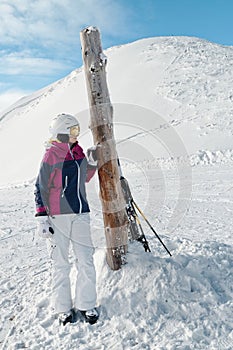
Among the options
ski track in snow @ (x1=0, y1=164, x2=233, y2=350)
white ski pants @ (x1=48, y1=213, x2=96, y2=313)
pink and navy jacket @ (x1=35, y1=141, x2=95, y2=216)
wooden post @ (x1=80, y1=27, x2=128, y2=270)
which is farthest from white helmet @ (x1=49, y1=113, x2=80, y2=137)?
ski track in snow @ (x1=0, y1=164, x2=233, y2=350)

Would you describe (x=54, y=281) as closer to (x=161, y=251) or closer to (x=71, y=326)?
(x=71, y=326)

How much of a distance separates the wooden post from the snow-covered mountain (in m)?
8.29

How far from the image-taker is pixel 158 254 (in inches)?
189

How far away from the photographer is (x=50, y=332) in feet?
12.7

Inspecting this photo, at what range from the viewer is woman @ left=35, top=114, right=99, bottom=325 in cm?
391

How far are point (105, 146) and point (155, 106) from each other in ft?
80.3

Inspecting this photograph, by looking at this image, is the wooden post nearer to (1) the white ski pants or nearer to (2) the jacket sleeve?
(1) the white ski pants

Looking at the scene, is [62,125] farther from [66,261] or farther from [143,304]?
[143,304]

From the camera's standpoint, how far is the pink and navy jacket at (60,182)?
12.7 feet

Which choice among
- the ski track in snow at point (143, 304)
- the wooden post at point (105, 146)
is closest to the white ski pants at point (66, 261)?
the ski track in snow at point (143, 304)

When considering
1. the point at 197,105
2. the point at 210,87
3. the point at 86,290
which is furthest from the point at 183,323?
the point at 210,87

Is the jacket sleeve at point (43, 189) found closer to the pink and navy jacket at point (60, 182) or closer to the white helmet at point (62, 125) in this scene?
the pink and navy jacket at point (60, 182)

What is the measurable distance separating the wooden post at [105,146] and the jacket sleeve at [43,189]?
0.67 meters

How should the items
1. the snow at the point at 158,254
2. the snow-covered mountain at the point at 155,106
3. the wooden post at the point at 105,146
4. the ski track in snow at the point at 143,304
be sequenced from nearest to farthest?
the ski track in snow at the point at 143,304 < the snow at the point at 158,254 < the wooden post at the point at 105,146 < the snow-covered mountain at the point at 155,106
